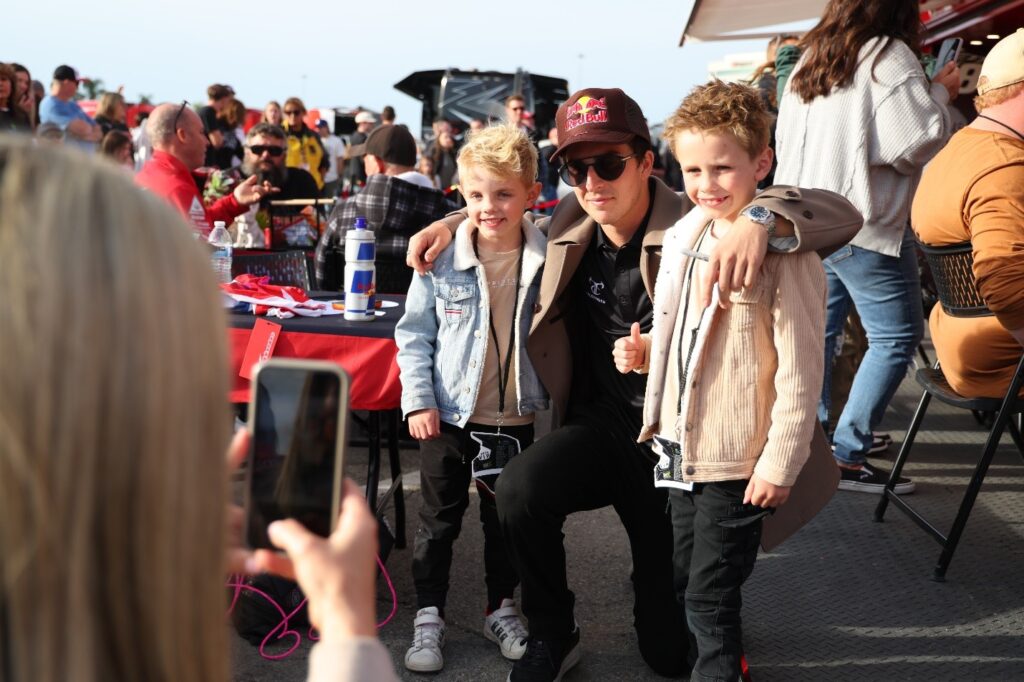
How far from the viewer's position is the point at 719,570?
2768 mm

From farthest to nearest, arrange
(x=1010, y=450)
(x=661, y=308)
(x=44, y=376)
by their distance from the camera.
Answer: (x=1010, y=450), (x=661, y=308), (x=44, y=376)

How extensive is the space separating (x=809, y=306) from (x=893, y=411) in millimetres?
4225

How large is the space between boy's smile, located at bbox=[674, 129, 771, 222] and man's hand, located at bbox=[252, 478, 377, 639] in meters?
1.88

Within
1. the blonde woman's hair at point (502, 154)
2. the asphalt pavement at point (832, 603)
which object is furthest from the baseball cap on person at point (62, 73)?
the blonde woman's hair at point (502, 154)

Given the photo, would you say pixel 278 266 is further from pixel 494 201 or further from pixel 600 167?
pixel 600 167

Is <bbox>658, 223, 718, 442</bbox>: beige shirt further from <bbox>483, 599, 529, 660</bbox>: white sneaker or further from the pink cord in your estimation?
the pink cord

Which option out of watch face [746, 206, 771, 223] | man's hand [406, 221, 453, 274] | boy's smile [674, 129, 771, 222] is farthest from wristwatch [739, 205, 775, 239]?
man's hand [406, 221, 453, 274]

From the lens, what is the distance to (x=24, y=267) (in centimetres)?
81

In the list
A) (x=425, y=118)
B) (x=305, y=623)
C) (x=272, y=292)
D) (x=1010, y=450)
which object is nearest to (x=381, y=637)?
(x=305, y=623)

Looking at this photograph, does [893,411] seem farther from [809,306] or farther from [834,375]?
[809,306]

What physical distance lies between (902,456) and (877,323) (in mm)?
658

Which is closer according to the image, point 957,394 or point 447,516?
point 447,516

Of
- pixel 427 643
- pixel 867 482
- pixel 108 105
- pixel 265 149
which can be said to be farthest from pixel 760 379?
pixel 108 105

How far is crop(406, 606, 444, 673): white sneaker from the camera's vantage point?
10.9 ft
